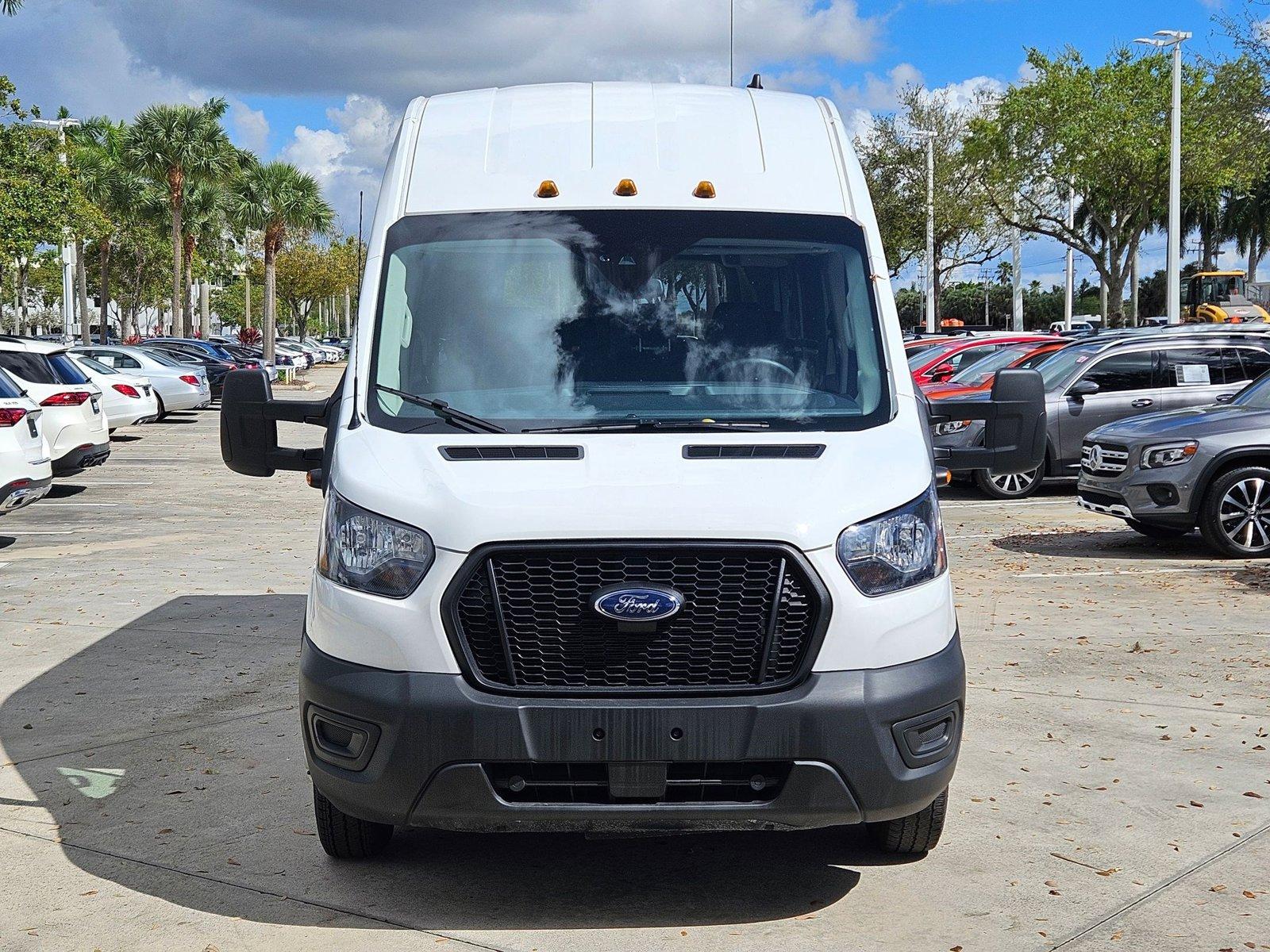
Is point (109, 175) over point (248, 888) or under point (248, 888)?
over

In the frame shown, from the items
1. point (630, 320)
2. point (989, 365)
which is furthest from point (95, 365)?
point (630, 320)

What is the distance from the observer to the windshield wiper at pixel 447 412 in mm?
4785

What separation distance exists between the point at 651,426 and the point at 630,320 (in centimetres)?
58

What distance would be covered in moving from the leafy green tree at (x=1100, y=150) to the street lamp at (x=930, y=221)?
2.63m

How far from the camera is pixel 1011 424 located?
17.9 ft

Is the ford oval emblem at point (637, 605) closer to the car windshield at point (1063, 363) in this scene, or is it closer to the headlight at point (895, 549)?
the headlight at point (895, 549)

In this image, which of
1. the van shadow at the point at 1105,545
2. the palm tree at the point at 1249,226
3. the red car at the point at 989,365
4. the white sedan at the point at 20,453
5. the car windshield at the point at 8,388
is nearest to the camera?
the van shadow at the point at 1105,545

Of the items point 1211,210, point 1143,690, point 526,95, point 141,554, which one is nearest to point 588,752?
point 526,95

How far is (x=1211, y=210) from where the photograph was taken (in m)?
78.8

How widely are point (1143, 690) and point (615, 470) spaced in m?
4.20

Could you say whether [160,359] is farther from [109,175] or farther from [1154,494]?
[109,175]

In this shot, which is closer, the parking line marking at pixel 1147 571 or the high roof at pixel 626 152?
the high roof at pixel 626 152

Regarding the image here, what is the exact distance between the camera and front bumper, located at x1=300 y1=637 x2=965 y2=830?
420cm

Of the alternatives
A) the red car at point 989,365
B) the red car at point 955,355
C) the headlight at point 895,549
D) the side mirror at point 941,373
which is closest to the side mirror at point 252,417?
the headlight at point 895,549
